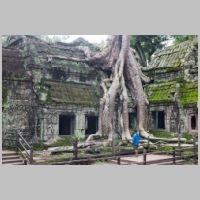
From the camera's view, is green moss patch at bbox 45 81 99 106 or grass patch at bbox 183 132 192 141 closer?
green moss patch at bbox 45 81 99 106

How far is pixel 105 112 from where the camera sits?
17.6 metres

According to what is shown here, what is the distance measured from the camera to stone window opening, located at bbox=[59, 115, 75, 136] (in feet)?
59.7

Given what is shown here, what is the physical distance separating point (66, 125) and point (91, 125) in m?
1.70

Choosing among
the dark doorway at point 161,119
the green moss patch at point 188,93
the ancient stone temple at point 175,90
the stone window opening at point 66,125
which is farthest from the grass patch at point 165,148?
the dark doorway at point 161,119

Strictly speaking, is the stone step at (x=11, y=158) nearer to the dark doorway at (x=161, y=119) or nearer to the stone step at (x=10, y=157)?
the stone step at (x=10, y=157)

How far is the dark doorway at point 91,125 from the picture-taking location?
19.2 m

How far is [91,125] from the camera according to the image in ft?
64.1

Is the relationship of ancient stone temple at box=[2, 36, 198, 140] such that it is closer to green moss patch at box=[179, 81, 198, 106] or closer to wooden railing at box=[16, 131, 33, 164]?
green moss patch at box=[179, 81, 198, 106]

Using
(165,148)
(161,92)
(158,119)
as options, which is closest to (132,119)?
(158,119)

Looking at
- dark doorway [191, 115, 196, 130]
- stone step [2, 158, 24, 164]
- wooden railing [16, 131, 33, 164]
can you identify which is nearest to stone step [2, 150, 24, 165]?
stone step [2, 158, 24, 164]

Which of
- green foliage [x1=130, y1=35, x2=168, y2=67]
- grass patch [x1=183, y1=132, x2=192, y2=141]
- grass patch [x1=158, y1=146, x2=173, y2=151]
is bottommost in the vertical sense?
grass patch [x1=158, y1=146, x2=173, y2=151]

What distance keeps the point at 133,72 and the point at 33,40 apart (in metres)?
6.35

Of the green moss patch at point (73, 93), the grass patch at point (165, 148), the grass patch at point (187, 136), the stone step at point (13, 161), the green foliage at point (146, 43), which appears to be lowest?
the stone step at point (13, 161)

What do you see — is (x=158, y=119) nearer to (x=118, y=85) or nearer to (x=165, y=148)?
(x=118, y=85)
